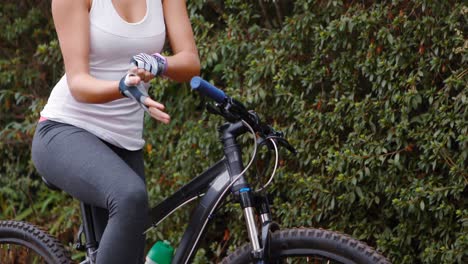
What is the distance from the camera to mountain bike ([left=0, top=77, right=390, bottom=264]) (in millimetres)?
3562

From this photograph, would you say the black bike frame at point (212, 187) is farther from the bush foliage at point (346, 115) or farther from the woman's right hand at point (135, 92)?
the bush foliage at point (346, 115)

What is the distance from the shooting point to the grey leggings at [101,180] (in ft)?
11.9

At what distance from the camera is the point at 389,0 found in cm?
535

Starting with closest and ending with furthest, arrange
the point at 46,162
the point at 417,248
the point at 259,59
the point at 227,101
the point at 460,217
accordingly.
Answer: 1. the point at 227,101
2. the point at 46,162
3. the point at 460,217
4. the point at 417,248
5. the point at 259,59

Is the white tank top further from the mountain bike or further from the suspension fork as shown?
the suspension fork

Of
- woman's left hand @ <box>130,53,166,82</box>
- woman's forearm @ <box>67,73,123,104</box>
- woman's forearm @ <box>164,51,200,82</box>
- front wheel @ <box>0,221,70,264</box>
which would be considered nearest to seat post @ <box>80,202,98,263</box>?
front wheel @ <box>0,221,70,264</box>

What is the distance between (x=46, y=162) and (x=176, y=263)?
64cm

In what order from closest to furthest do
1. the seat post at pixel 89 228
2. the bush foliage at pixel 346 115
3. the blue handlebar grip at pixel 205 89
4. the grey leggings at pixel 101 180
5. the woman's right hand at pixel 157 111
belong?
the woman's right hand at pixel 157 111 < the blue handlebar grip at pixel 205 89 < the grey leggings at pixel 101 180 < the seat post at pixel 89 228 < the bush foliage at pixel 346 115

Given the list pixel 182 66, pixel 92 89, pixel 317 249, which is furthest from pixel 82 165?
pixel 317 249

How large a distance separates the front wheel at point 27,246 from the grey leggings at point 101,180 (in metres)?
0.56

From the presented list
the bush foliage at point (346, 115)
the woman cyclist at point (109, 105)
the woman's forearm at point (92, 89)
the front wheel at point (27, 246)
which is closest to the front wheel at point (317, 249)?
the woman cyclist at point (109, 105)

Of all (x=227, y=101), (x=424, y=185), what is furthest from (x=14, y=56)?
(x=227, y=101)

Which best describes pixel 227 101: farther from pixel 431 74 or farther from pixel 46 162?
pixel 431 74

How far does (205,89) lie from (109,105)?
60cm
